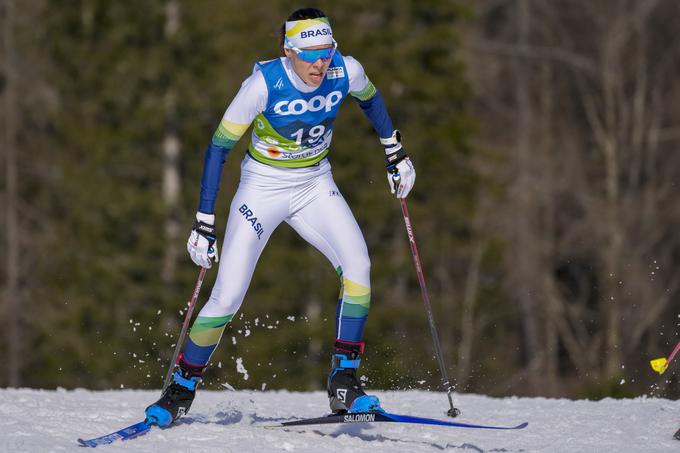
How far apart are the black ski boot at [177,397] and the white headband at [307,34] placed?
2.00m

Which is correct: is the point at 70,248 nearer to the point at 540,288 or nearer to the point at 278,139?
the point at 540,288

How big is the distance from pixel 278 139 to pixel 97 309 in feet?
62.6

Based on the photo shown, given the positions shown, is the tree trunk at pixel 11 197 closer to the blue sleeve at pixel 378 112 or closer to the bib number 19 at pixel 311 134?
the blue sleeve at pixel 378 112

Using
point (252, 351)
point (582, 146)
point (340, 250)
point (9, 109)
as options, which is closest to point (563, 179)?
point (582, 146)

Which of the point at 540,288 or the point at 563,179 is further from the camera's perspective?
the point at 563,179

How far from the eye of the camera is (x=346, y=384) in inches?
290

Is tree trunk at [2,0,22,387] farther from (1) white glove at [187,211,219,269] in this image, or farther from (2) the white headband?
(2) the white headband

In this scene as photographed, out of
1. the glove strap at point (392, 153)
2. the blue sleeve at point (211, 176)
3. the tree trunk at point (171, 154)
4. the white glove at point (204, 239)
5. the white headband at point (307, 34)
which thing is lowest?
the white glove at point (204, 239)

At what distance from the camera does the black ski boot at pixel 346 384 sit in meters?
7.27

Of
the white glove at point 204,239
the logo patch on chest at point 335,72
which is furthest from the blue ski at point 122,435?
the logo patch on chest at point 335,72

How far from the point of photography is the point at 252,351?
23.7 metres

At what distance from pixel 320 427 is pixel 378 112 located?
6.62 ft

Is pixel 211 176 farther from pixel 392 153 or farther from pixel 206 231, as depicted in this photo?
pixel 392 153

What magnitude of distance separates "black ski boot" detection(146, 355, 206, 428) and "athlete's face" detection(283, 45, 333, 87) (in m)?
1.83
